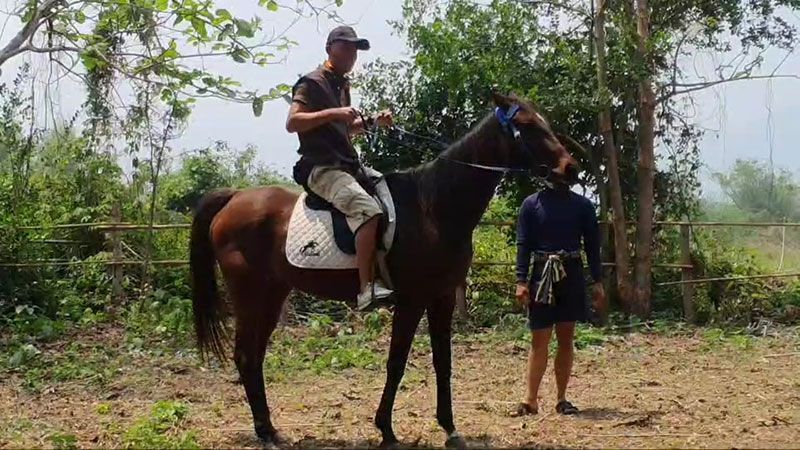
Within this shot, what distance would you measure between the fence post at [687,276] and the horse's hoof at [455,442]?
276 inches

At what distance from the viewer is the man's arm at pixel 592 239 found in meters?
6.05

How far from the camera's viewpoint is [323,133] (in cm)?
Result: 521

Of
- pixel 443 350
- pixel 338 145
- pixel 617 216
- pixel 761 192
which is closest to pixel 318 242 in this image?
pixel 338 145

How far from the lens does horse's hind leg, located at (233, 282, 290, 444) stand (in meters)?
5.50

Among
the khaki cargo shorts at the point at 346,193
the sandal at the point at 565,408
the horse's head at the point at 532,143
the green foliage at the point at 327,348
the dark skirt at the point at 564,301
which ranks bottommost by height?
the sandal at the point at 565,408

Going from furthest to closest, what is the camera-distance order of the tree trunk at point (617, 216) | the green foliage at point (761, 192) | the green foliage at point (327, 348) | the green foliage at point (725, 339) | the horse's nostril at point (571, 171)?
the green foliage at point (761, 192)
the tree trunk at point (617, 216)
the green foliage at point (725, 339)
the green foliage at point (327, 348)
the horse's nostril at point (571, 171)

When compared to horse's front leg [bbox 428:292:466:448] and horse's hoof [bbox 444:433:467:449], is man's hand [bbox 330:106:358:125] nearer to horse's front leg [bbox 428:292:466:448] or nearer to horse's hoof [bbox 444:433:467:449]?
horse's front leg [bbox 428:292:466:448]

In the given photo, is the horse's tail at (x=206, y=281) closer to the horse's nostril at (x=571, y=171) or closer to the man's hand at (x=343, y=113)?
the man's hand at (x=343, y=113)

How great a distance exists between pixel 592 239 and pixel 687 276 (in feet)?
19.3

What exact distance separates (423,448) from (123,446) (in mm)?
1734

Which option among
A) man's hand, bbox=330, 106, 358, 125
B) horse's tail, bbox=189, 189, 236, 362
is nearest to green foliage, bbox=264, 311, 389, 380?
horse's tail, bbox=189, 189, 236, 362

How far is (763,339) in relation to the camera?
9992 mm

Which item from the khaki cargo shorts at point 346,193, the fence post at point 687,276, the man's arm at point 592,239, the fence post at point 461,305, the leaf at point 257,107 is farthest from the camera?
the fence post at point 687,276

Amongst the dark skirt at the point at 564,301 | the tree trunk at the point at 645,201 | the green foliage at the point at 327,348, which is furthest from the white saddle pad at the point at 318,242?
the tree trunk at the point at 645,201
